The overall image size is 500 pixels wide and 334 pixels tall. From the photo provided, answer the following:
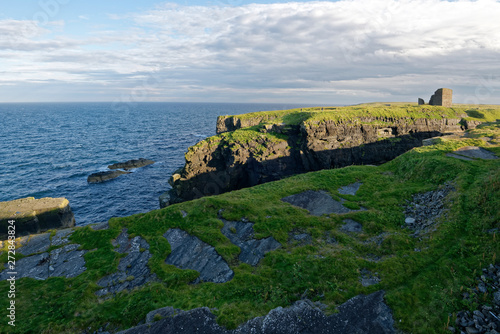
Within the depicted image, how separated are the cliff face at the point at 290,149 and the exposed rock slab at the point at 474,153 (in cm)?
2409

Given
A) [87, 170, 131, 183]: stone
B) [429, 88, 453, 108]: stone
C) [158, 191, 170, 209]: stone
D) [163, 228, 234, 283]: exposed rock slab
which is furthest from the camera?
[429, 88, 453, 108]: stone

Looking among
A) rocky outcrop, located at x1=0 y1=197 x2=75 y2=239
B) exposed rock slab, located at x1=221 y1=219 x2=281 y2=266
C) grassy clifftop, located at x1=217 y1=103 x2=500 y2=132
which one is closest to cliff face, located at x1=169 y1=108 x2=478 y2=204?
grassy clifftop, located at x1=217 y1=103 x2=500 y2=132

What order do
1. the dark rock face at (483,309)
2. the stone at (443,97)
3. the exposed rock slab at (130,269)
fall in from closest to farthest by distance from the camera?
the dark rock face at (483,309)
the exposed rock slab at (130,269)
the stone at (443,97)

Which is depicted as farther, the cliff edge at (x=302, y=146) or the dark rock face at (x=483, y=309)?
the cliff edge at (x=302, y=146)

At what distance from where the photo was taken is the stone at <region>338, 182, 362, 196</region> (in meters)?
23.1

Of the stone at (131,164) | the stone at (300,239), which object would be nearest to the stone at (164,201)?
the stone at (131,164)

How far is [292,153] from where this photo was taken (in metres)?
51.5

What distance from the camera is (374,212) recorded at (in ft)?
58.8

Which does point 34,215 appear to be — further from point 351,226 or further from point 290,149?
point 290,149

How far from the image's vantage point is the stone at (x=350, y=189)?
23094 millimetres

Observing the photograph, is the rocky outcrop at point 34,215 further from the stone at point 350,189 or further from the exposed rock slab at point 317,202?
the stone at point 350,189

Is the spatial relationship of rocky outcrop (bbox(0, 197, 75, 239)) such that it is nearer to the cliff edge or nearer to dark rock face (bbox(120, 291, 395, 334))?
the cliff edge

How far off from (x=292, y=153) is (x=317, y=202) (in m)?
31.0

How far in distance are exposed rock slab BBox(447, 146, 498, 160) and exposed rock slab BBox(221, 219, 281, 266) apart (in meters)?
22.2
